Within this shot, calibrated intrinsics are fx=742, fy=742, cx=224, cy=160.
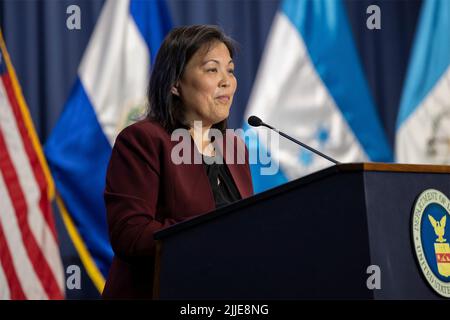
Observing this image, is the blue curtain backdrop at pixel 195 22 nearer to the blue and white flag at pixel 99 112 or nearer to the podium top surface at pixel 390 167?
the blue and white flag at pixel 99 112

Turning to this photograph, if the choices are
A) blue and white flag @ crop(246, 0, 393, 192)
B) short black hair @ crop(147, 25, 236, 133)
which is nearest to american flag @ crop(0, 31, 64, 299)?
blue and white flag @ crop(246, 0, 393, 192)

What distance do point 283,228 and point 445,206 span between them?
1.19 feet

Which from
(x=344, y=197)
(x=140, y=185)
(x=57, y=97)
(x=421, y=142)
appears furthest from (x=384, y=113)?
(x=344, y=197)

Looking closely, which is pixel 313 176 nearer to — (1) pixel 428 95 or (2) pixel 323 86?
(2) pixel 323 86

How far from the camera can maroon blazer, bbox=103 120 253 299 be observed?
1.90 meters

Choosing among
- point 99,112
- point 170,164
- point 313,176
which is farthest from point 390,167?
point 99,112

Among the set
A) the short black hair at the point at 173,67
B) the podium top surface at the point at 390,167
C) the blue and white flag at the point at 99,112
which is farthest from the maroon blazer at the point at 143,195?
the blue and white flag at the point at 99,112

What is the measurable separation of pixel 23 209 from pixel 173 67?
1791 mm

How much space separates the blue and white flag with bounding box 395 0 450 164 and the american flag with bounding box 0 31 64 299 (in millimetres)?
2113

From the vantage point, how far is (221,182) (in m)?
2.18

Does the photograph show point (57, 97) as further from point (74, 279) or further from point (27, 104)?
point (74, 279)
